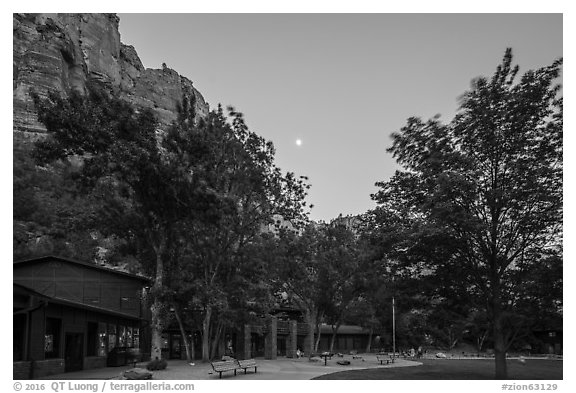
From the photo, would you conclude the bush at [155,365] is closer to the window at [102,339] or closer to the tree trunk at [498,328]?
the window at [102,339]

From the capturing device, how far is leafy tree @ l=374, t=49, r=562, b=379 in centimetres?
1998

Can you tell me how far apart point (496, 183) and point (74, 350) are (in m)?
23.7

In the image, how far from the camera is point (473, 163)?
2112 cm

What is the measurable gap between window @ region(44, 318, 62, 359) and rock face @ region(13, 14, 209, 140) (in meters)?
81.7

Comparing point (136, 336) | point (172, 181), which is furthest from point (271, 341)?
point (172, 181)

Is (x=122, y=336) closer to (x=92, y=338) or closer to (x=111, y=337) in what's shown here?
(x=111, y=337)

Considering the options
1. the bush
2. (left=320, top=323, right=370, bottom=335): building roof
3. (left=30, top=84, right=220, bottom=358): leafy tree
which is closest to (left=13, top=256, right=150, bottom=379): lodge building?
the bush

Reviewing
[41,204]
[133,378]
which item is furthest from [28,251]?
[133,378]

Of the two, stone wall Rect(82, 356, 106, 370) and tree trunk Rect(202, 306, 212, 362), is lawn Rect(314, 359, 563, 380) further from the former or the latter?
stone wall Rect(82, 356, 106, 370)

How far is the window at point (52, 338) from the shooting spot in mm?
24375

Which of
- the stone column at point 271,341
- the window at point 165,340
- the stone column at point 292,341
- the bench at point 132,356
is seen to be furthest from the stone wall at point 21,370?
the stone column at point 292,341

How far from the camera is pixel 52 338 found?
24.9 m
